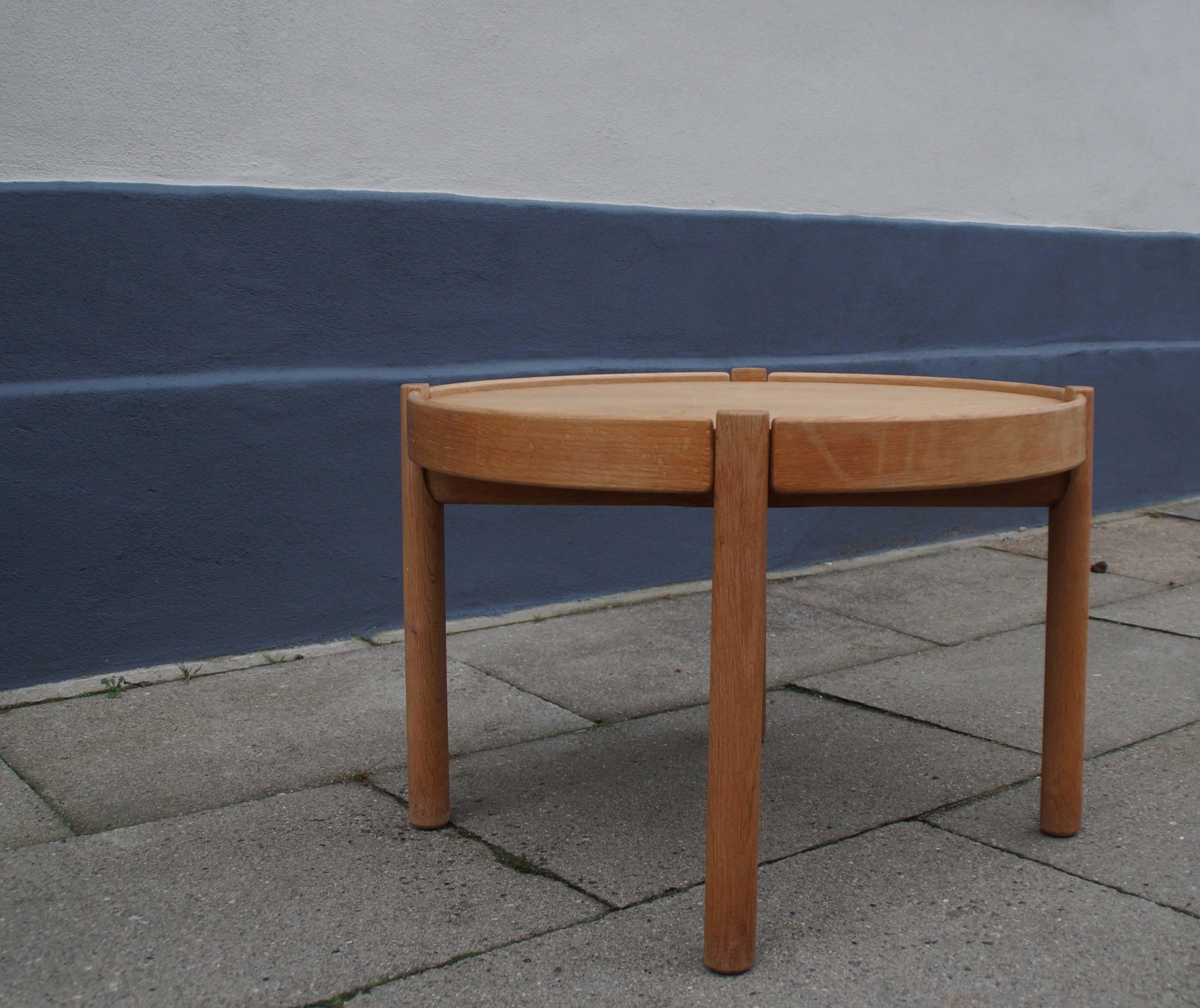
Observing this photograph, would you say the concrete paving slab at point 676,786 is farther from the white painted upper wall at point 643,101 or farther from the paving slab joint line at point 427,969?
the white painted upper wall at point 643,101

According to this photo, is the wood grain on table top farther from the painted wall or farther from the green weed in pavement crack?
the green weed in pavement crack

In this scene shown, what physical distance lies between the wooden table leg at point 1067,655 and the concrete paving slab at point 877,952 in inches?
5.2

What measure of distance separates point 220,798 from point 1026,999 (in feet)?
4.16

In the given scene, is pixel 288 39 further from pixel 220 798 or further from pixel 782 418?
pixel 782 418

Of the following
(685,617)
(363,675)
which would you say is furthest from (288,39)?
(685,617)

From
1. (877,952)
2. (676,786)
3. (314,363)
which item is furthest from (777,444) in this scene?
(314,363)

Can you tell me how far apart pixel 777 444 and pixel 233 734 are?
1.37 m

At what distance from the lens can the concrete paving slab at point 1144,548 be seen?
365 cm

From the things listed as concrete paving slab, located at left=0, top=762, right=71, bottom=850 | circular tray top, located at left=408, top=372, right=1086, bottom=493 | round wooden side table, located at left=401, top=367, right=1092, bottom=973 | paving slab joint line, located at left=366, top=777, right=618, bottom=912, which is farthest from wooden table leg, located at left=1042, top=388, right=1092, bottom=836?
concrete paving slab, located at left=0, top=762, right=71, bottom=850

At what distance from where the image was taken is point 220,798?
201cm

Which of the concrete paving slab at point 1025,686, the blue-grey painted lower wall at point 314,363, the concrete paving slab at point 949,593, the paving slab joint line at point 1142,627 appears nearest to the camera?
the concrete paving slab at point 1025,686

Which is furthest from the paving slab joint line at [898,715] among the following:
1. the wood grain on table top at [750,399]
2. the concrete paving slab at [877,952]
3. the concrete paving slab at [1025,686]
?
the wood grain on table top at [750,399]

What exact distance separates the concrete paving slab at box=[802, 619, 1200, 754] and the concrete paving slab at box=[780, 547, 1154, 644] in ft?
0.46

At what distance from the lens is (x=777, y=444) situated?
1.38 m
